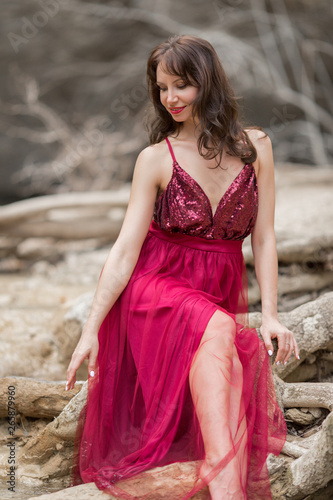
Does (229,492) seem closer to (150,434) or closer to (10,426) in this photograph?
(150,434)

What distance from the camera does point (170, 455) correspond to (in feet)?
6.31

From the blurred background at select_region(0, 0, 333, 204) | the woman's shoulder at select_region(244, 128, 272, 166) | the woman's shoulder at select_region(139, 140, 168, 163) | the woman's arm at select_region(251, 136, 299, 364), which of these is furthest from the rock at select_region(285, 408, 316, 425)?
the blurred background at select_region(0, 0, 333, 204)

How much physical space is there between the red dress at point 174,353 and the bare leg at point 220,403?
0.01 metres

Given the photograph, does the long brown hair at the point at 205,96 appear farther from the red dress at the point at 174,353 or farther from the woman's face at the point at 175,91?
the red dress at the point at 174,353

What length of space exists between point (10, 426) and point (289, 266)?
1903 millimetres

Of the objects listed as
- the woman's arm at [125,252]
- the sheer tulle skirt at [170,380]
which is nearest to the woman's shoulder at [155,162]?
the woman's arm at [125,252]

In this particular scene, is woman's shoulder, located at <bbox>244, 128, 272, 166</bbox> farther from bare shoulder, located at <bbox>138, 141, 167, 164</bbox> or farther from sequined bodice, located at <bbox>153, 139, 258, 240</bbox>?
bare shoulder, located at <bbox>138, 141, 167, 164</bbox>

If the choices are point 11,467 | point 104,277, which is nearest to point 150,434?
point 104,277

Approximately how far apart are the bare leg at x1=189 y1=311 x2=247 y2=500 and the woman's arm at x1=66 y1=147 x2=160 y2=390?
0.39 m

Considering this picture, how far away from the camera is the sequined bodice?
2176 mm

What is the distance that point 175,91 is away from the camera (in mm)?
2123

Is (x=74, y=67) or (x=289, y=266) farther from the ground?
(x=74, y=67)

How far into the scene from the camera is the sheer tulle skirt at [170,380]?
6.09ft

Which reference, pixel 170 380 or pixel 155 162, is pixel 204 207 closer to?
pixel 155 162
